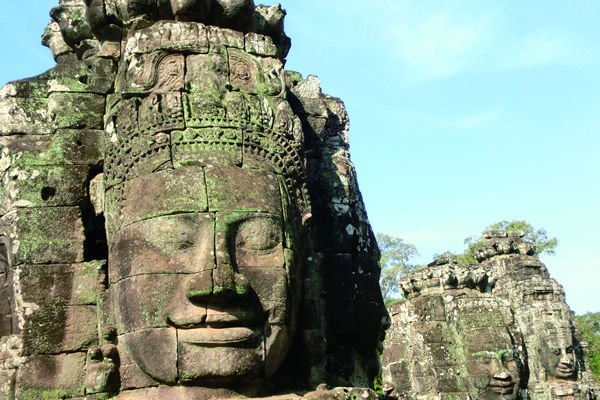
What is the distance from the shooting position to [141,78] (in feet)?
16.9

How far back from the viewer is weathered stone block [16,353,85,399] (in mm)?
4809

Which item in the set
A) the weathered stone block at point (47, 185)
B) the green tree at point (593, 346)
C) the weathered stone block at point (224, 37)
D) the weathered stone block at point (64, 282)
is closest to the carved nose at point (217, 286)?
the weathered stone block at point (64, 282)

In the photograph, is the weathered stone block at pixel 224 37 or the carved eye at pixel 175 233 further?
the weathered stone block at pixel 224 37

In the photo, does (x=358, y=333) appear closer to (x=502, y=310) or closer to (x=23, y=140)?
(x=23, y=140)

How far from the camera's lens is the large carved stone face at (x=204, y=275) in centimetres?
440

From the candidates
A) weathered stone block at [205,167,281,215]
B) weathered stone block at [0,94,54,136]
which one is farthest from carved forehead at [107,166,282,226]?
weathered stone block at [0,94,54,136]

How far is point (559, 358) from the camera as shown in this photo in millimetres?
14297

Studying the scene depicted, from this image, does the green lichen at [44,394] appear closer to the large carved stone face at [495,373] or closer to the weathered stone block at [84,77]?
the weathered stone block at [84,77]

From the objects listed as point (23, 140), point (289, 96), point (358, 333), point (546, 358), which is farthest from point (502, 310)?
point (23, 140)

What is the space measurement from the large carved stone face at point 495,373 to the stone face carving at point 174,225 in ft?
15.7

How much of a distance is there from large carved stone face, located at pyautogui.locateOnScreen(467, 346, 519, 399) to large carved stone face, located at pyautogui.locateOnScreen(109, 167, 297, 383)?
6.26m

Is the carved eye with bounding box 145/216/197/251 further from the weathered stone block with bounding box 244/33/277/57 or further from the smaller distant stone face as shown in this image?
the smaller distant stone face

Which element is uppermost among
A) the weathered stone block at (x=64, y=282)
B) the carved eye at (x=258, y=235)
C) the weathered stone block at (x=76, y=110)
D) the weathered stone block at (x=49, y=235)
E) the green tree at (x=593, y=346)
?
the weathered stone block at (x=76, y=110)

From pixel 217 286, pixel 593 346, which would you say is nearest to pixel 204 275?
pixel 217 286
